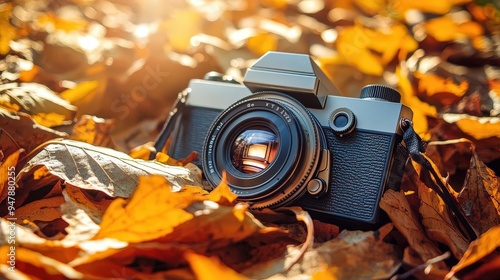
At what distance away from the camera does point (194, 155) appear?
3.32 ft

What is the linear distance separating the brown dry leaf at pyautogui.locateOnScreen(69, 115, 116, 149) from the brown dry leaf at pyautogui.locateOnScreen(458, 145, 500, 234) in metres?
0.65

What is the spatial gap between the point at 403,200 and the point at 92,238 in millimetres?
460

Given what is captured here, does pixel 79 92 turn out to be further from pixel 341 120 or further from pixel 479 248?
pixel 479 248

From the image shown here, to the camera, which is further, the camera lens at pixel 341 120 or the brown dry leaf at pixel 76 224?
Result: the camera lens at pixel 341 120

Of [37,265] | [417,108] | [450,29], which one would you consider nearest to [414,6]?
[450,29]

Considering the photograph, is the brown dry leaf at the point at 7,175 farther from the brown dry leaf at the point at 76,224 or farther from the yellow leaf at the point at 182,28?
the yellow leaf at the point at 182,28

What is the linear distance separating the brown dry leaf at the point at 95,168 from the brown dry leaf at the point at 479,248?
0.40m

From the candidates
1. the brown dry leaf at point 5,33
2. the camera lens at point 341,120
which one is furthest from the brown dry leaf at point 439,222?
the brown dry leaf at point 5,33

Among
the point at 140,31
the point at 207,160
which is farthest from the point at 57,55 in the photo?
the point at 207,160

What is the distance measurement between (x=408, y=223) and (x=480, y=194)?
164mm

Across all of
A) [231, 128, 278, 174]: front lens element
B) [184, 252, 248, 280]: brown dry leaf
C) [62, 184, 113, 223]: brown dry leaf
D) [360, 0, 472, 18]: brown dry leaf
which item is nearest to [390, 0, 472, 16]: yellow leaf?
[360, 0, 472, 18]: brown dry leaf

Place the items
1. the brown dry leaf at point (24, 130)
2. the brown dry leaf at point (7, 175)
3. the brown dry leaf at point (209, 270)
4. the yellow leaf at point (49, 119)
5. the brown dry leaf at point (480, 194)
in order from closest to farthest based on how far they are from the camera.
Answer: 1. the brown dry leaf at point (209, 270)
2. the brown dry leaf at point (7, 175)
3. the brown dry leaf at point (480, 194)
4. the brown dry leaf at point (24, 130)
5. the yellow leaf at point (49, 119)

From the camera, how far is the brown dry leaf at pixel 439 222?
761mm

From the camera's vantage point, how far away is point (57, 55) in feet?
4.77
